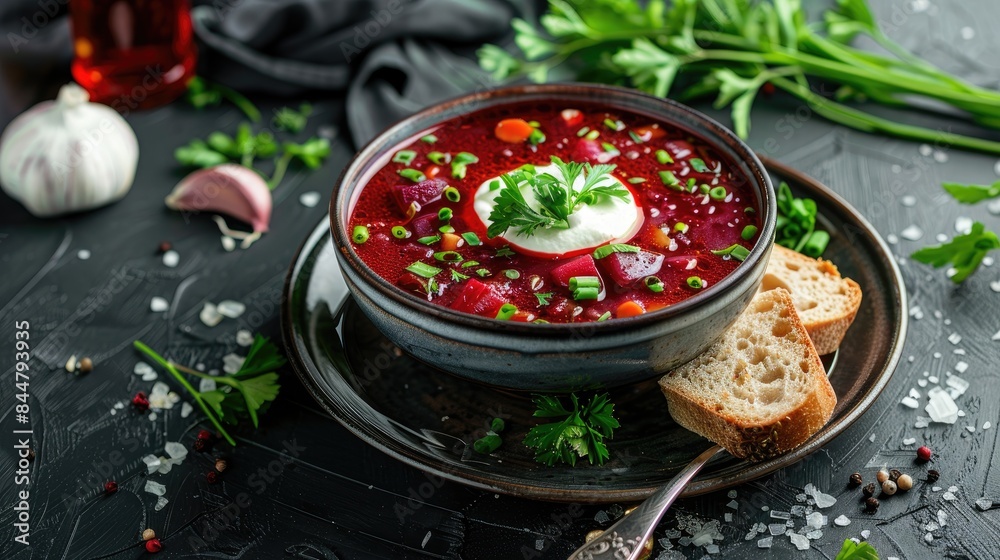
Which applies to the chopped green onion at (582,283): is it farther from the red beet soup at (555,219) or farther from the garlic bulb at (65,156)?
the garlic bulb at (65,156)

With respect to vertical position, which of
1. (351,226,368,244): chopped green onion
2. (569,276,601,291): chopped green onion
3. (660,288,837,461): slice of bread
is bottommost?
(660,288,837,461): slice of bread

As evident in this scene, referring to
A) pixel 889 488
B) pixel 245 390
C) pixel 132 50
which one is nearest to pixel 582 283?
pixel 889 488

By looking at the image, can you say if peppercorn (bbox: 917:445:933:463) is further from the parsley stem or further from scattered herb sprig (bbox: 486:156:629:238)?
the parsley stem

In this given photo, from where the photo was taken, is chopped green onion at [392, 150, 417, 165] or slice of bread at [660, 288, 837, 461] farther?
chopped green onion at [392, 150, 417, 165]

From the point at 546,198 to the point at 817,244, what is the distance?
3.73 ft

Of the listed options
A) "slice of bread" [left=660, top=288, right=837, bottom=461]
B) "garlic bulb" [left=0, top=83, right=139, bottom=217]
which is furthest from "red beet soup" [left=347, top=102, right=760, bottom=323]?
"garlic bulb" [left=0, top=83, right=139, bottom=217]

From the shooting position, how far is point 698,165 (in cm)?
331

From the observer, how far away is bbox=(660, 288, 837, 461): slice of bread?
2.69 m

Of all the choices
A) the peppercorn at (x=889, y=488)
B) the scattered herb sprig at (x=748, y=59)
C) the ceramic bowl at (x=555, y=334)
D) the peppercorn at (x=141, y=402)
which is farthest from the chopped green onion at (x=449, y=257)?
the scattered herb sprig at (x=748, y=59)

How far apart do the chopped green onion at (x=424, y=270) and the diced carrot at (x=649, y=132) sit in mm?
1050

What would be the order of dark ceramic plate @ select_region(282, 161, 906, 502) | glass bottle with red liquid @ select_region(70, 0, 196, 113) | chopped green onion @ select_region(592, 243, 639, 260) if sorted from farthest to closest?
glass bottle with red liquid @ select_region(70, 0, 196, 113), chopped green onion @ select_region(592, 243, 639, 260), dark ceramic plate @ select_region(282, 161, 906, 502)

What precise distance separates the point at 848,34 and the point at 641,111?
1865 millimetres

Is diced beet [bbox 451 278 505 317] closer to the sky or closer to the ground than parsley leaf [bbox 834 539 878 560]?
closer to the sky

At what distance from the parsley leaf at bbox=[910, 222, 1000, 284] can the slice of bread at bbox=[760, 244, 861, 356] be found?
21.2 inches
